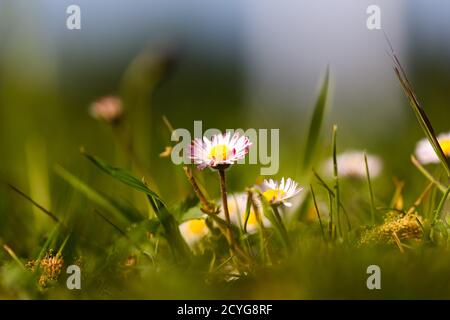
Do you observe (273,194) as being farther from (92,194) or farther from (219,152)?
(92,194)

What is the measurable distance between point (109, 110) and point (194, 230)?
0.43 m

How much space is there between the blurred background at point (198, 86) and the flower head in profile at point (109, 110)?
0.41ft

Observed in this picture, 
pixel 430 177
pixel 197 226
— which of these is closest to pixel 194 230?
pixel 197 226

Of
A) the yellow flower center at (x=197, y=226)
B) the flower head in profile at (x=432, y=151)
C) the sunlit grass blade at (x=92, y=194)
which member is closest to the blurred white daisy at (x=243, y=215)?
the yellow flower center at (x=197, y=226)

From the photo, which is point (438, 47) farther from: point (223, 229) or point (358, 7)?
point (223, 229)

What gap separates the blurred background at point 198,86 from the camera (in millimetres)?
1580

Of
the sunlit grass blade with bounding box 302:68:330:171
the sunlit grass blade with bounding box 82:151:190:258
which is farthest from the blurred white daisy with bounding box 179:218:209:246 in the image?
the sunlit grass blade with bounding box 302:68:330:171

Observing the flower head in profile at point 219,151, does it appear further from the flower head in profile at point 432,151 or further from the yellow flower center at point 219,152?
the flower head in profile at point 432,151

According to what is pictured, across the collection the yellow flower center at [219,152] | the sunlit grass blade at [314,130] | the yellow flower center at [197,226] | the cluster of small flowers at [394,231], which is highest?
the sunlit grass blade at [314,130]

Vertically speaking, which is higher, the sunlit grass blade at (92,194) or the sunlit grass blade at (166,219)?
the sunlit grass blade at (92,194)

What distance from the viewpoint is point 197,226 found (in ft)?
3.35

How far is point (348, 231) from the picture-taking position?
2.81ft

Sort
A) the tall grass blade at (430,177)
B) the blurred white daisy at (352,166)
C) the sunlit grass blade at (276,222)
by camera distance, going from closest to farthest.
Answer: the sunlit grass blade at (276,222) → the tall grass blade at (430,177) → the blurred white daisy at (352,166)

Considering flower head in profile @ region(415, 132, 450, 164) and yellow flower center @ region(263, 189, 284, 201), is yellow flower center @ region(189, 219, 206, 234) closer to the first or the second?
yellow flower center @ region(263, 189, 284, 201)
